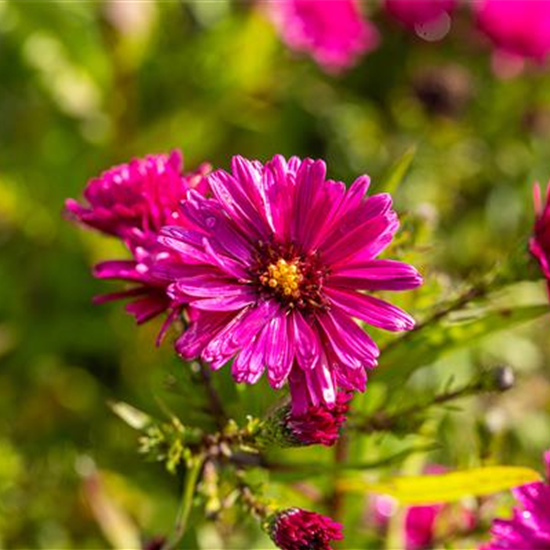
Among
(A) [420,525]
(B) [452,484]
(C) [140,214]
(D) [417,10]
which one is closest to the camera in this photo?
(C) [140,214]

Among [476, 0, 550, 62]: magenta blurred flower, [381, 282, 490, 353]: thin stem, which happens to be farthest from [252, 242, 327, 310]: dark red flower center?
[476, 0, 550, 62]: magenta blurred flower

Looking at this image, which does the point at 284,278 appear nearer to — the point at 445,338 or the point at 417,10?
the point at 445,338

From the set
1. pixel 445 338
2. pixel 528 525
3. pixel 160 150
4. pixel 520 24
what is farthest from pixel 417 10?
pixel 528 525

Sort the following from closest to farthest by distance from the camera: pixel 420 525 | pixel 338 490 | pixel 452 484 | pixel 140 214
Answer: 1. pixel 140 214
2. pixel 452 484
3. pixel 338 490
4. pixel 420 525

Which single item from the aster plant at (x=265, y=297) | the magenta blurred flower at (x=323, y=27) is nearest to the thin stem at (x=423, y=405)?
the aster plant at (x=265, y=297)

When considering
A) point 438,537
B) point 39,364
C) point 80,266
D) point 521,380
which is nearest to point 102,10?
point 80,266

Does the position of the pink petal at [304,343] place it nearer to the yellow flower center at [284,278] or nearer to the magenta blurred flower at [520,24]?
the yellow flower center at [284,278]

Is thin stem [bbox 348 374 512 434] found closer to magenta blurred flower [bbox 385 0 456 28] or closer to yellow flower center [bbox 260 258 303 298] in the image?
yellow flower center [bbox 260 258 303 298]
